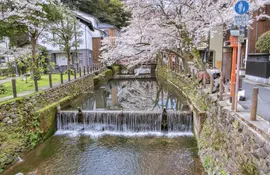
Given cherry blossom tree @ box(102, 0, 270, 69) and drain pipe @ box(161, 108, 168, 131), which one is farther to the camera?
cherry blossom tree @ box(102, 0, 270, 69)

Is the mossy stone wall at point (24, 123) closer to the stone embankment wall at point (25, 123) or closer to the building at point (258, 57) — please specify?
the stone embankment wall at point (25, 123)

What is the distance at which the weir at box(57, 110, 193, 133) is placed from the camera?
9430 millimetres

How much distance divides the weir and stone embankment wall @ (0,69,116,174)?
31.5 inches

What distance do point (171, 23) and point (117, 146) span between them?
7.89 metres

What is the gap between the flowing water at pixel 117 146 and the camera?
253 inches

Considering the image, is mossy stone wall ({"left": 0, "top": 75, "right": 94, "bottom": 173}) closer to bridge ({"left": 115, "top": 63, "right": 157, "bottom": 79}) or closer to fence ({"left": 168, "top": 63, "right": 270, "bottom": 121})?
fence ({"left": 168, "top": 63, "right": 270, "bottom": 121})

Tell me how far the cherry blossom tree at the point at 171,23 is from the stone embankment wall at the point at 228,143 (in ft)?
16.1

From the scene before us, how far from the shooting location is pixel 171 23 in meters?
11.9

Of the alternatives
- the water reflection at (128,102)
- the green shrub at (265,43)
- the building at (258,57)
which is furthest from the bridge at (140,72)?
the green shrub at (265,43)

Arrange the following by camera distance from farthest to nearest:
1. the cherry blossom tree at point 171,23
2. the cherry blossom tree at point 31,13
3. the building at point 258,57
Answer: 1. the cherry blossom tree at point 171,23
2. the cherry blossom tree at point 31,13
3. the building at point 258,57

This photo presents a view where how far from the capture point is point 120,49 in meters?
14.4

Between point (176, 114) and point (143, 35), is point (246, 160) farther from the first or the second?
point (143, 35)

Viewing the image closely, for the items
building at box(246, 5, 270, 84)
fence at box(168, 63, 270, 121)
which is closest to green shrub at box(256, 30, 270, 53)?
building at box(246, 5, 270, 84)

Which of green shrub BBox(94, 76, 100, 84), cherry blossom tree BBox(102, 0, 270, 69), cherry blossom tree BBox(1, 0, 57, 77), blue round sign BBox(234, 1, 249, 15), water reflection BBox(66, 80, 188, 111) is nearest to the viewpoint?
blue round sign BBox(234, 1, 249, 15)
